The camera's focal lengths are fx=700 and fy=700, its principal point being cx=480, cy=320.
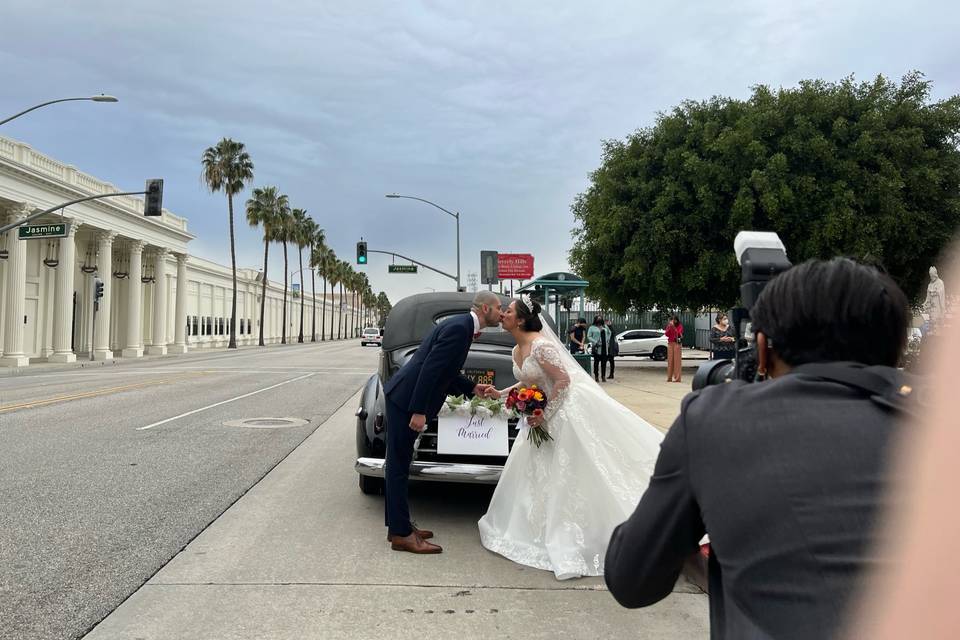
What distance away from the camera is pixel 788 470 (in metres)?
1.30

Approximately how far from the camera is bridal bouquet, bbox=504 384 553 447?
16.1ft

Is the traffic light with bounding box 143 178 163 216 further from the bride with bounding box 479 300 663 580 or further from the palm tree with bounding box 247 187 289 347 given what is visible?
the palm tree with bounding box 247 187 289 347

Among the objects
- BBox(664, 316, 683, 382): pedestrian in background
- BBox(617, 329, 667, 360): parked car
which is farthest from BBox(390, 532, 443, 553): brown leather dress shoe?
BBox(617, 329, 667, 360): parked car

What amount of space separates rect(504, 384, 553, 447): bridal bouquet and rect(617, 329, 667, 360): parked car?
101 ft

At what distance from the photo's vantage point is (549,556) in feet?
15.3

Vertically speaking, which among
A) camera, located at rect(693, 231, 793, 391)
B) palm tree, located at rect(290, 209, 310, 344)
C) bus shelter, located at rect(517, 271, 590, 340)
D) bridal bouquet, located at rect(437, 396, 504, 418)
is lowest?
bridal bouquet, located at rect(437, 396, 504, 418)

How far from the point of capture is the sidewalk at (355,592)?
3646 mm

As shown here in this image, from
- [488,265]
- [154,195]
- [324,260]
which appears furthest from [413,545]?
[324,260]

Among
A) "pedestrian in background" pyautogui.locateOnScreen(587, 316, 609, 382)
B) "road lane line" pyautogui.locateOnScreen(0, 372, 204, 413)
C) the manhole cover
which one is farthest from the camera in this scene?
"pedestrian in background" pyautogui.locateOnScreen(587, 316, 609, 382)

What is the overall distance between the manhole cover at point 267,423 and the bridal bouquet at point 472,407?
6.37 meters

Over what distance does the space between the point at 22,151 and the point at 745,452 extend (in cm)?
3963

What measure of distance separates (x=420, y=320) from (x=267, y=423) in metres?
5.48

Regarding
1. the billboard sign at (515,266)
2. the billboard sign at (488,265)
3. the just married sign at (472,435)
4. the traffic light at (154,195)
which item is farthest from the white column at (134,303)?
the just married sign at (472,435)

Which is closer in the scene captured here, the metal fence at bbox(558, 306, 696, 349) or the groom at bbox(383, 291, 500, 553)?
the groom at bbox(383, 291, 500, 553)
